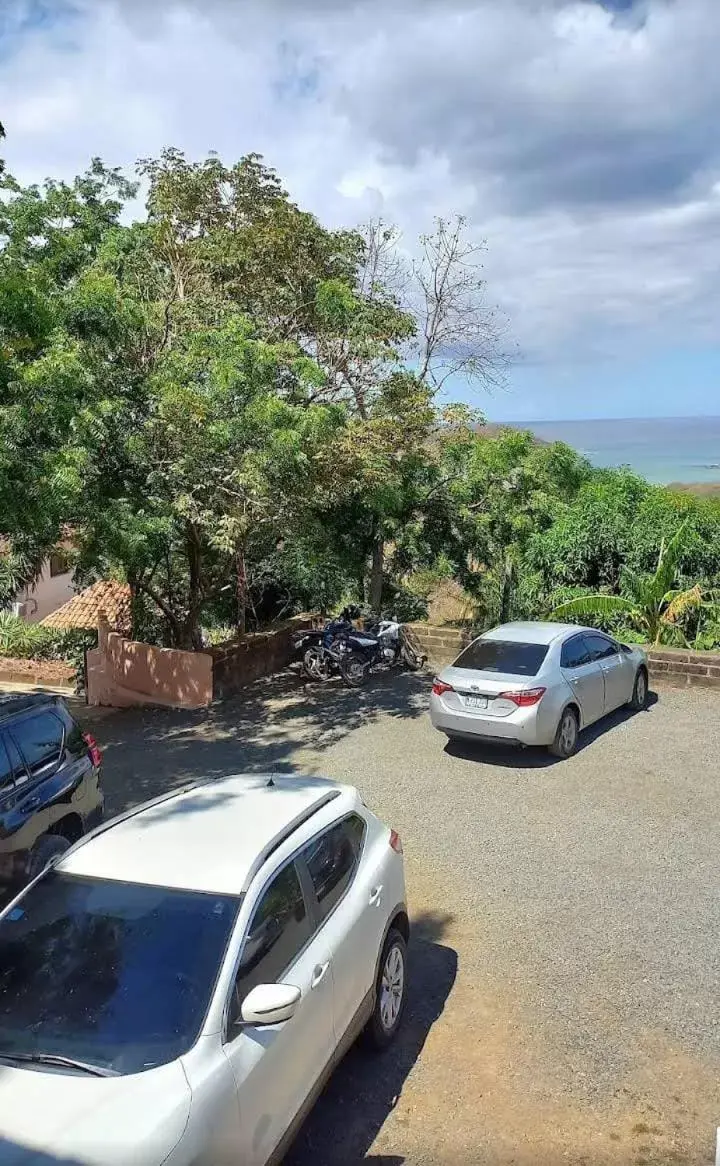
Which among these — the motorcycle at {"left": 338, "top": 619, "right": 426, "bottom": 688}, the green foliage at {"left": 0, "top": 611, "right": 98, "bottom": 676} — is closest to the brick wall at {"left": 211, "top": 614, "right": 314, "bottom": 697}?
the motorcycle at {"left": 338, "top": 619, "right": 426, "bottom": 688}

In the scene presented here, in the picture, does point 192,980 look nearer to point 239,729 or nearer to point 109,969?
point 109,969

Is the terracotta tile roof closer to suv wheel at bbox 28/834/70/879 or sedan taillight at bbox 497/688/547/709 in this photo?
sedan taillight at bbox 497/688/547/709

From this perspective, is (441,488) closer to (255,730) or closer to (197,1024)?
(255,730)

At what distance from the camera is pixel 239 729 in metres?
12.2

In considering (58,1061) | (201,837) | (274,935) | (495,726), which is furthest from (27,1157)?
(495,726)

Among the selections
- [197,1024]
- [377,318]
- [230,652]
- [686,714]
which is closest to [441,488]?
[377,318]

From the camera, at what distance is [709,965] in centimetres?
604

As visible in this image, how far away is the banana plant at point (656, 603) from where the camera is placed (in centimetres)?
1495

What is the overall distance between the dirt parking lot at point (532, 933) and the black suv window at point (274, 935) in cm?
109

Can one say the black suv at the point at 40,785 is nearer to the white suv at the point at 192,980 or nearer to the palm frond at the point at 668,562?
the white suv at the point at 192,980

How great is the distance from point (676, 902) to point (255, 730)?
649 centimetres

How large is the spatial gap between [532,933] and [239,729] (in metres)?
6.43

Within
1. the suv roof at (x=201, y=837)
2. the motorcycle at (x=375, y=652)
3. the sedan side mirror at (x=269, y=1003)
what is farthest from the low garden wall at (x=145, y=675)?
the sedan side mirror at (x=269, y=1003)

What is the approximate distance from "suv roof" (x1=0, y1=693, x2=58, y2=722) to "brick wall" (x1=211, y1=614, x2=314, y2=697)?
618 cm
